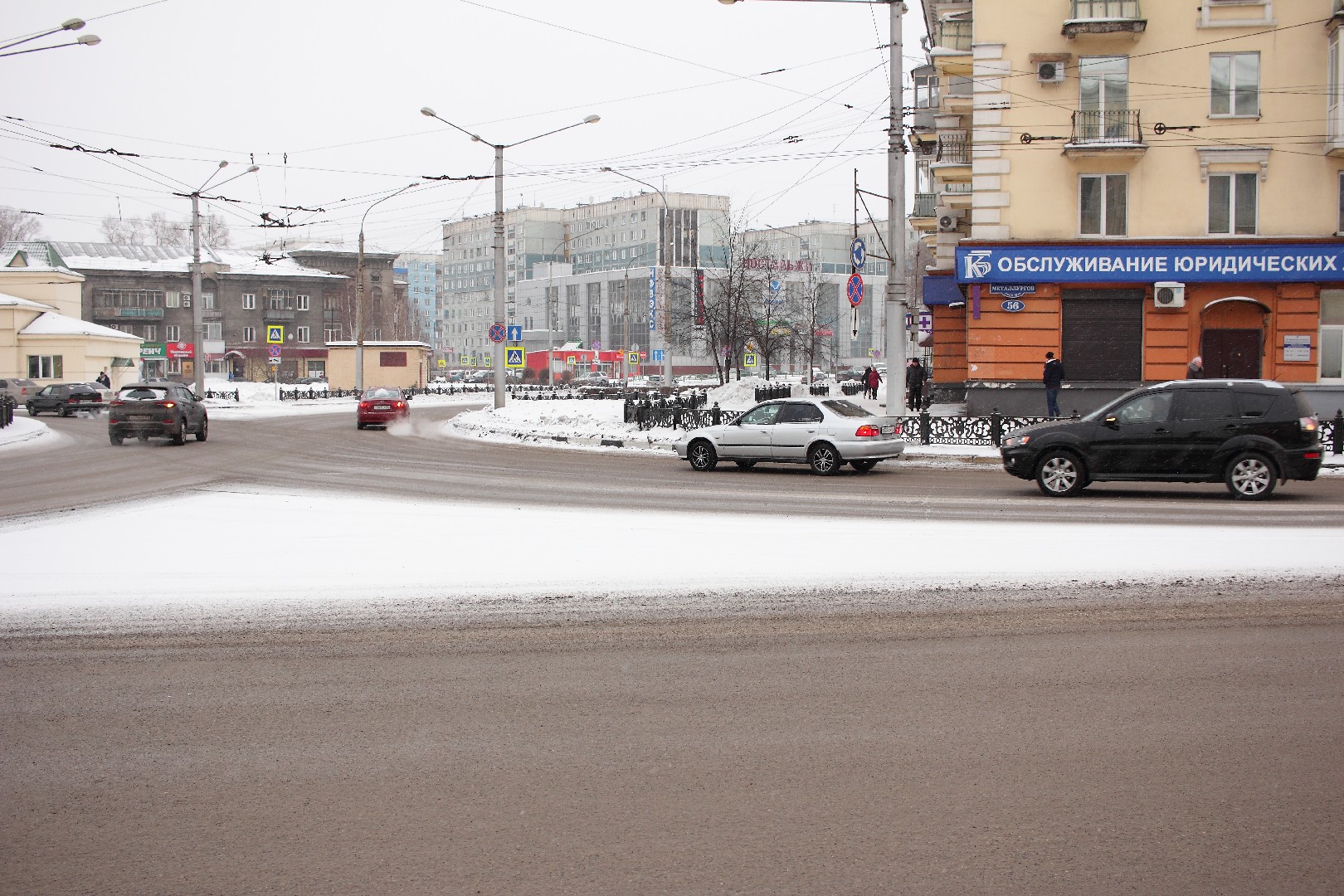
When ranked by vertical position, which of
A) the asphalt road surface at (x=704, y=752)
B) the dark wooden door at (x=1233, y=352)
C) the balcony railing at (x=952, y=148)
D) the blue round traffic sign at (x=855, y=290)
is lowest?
the asphalt road surface at (x=704, y=752)

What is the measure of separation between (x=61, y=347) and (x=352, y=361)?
61.6ft

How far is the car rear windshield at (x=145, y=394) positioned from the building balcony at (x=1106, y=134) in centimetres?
2555

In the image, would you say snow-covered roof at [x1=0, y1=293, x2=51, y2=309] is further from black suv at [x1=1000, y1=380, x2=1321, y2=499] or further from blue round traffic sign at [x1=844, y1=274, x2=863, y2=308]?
black suv at [x1=1000, y1=380, x2=1321, y2=499]

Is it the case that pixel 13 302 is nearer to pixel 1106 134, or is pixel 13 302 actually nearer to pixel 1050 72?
pixel 1050 72

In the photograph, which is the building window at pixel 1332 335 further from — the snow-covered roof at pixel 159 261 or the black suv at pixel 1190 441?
the snow-covered roof at pixel 159 261

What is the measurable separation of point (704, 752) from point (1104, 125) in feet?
99.0

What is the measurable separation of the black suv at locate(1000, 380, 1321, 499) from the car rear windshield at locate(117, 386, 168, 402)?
23.7 metres

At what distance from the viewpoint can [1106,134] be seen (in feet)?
102

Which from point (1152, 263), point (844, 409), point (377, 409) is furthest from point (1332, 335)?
point (377, 409)

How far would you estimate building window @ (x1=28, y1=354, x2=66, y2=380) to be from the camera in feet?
221

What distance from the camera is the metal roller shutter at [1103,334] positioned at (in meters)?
31.4

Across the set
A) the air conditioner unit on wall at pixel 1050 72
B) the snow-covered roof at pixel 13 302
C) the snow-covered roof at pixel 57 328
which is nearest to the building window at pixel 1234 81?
the air conditioner unit on wall at pixel 1050 72

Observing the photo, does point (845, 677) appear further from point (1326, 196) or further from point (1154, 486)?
point (1326, 196)

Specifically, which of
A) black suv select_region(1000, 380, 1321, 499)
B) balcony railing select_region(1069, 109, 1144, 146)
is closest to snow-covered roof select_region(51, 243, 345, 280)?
balcony railing select_region(1069, 109, 1144, 146)
